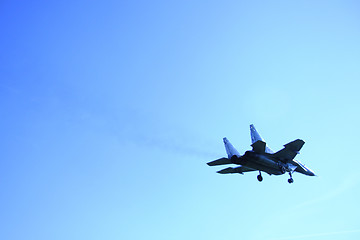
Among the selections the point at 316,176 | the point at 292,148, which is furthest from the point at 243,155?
the point at 316,176

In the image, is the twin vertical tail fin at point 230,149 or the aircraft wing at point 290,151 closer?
the aircraft wing at point 290,151

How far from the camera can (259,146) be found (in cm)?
2952

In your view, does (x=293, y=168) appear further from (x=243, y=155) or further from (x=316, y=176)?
(x=243, y=155)

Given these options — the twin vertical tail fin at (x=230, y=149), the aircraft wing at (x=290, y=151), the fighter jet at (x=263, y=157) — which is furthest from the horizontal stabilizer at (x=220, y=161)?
the aircraft wing at (x=290, y=151)

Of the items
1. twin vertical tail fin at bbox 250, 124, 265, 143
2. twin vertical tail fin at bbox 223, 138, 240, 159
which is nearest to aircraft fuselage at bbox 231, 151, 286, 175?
twin vertical tail fin at bbox 223, 138, 240, 159

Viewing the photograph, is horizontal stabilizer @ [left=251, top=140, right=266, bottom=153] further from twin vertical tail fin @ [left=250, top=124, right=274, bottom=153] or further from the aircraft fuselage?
twin vertical tail fin @ [left=250, top=124, right=274, bottom=153]

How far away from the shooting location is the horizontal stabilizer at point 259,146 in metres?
29.1

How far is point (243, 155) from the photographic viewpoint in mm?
30250

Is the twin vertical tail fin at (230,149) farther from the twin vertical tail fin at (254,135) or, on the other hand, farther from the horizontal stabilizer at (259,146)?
the twin vertical tail fin at (254,135)

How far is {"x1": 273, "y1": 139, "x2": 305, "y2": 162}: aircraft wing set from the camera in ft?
99.1

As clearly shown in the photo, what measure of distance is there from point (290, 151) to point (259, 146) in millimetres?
3665

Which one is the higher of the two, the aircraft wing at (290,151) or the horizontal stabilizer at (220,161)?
the horizontal stabilizer at (220,161)

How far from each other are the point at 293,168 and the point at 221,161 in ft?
26.1

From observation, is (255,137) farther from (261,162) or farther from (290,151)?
(290,151)
